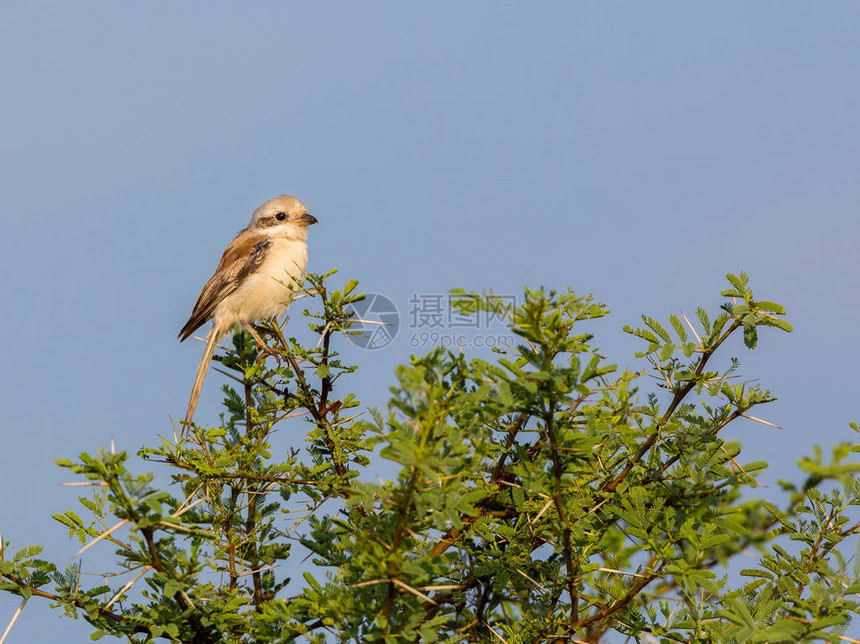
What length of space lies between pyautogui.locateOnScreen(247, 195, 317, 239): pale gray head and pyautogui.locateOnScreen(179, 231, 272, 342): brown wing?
0.55ft

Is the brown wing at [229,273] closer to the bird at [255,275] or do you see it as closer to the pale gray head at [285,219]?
the bird at [255,275]

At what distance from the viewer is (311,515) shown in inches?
165

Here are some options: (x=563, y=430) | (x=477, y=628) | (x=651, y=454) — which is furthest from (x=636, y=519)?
(x=477, y=628)

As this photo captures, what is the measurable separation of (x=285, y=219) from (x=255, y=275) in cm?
97

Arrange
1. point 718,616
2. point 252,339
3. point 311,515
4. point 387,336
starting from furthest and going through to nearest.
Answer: point 252,339 < point 387,336 < point 311,515 < point 718,616

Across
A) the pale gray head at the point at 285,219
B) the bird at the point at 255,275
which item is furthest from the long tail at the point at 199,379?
the pale gray head at the point at 285,219

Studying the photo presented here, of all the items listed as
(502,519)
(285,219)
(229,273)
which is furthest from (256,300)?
(502,519)

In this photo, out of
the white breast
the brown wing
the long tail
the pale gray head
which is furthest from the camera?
the pale gray head

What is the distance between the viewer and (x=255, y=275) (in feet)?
27.0

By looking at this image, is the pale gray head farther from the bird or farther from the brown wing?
the brown wing

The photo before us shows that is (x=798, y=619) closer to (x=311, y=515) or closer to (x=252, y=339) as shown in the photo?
(x=311, y=515)

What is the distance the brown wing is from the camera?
8.11 m

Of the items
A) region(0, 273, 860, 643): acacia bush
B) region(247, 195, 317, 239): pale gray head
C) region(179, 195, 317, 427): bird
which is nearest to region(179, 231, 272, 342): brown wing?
region(179, 195, 317, 427): bird

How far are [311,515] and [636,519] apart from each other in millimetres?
1696
